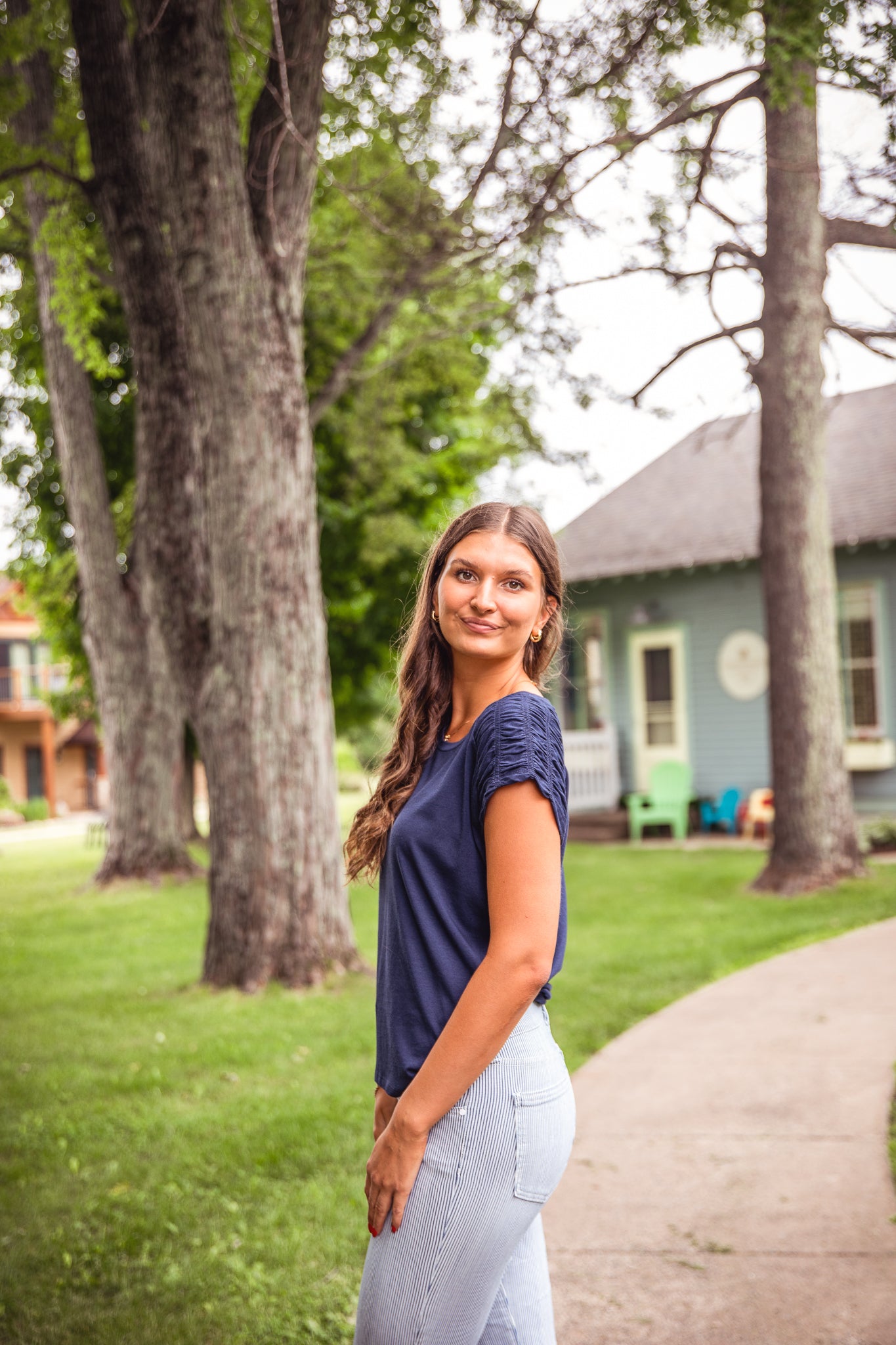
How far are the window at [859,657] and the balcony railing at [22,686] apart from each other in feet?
101

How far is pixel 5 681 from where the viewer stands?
4159 cm

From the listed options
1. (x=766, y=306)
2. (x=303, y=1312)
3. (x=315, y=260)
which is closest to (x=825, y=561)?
(x=766, y=306)

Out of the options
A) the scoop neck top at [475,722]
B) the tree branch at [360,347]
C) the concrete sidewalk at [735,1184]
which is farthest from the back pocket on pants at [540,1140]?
the tree branch at [360,347]

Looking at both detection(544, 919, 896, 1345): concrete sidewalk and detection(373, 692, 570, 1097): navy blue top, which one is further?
detection(544, 919, 896, 1345): concrete sidewalk

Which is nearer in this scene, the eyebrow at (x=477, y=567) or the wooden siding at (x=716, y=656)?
the eyebrow at (x=477, y=567)

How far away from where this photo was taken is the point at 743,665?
17312 mm

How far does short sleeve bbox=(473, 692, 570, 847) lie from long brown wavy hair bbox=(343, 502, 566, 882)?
0.25 metres

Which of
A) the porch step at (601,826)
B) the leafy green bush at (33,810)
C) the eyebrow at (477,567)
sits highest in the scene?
the eyebrow at (477,567)

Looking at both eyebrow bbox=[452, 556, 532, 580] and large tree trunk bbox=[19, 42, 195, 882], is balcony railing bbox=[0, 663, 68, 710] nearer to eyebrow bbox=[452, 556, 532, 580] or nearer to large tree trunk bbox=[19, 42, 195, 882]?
large tree trunk bbox=[19, 42, 195, 882]

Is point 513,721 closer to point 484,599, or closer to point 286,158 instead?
point 484,599

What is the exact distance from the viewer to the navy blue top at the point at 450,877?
70.3 inches

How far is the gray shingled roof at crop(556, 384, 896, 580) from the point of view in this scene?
16.5 metres

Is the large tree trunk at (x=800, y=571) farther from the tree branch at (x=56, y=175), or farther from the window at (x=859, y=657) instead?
the tree branch at (x=56, y=175)

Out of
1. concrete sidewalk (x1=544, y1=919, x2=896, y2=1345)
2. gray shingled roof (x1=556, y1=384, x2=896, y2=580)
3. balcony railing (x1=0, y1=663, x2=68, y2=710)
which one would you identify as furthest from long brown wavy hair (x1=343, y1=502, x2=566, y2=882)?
balcony railing (x1=0, y1=663, x2=68, y2=710)
